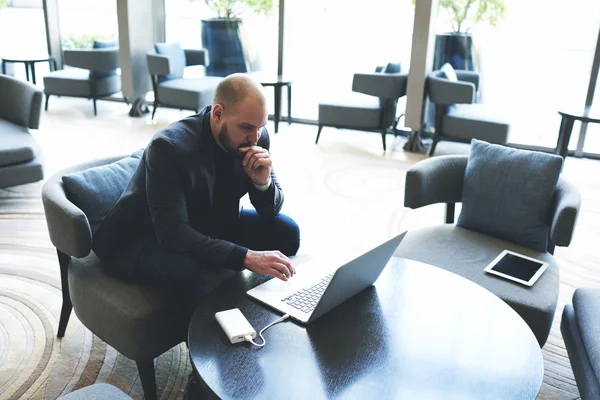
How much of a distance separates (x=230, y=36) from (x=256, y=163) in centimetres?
516

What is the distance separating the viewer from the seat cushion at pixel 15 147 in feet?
11.5

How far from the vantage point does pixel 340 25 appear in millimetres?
6184

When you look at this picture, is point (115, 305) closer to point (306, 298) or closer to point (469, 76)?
point (306, 298)

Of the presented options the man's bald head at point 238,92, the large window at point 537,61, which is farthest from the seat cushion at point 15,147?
the large window at point 537,61

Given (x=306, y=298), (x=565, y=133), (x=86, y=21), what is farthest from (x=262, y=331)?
(x=86, y=21)

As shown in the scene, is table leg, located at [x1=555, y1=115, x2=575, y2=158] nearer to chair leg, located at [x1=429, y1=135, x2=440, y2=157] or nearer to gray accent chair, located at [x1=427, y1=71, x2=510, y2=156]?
gray accent chair, located at [x1=427, y1=71, x2=510, y2=156]

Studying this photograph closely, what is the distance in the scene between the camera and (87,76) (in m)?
6.59

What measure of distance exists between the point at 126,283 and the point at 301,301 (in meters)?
0.66

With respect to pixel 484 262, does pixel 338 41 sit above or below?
above

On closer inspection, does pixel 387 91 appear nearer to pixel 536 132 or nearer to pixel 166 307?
pixel 536 132

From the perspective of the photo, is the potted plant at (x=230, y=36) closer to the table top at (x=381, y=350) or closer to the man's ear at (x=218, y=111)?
the man's ear at (x=218, y=111)

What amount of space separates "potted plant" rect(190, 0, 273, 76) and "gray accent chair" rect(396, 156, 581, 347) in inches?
175

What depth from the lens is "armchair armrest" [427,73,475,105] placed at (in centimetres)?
495

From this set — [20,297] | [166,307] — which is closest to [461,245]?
[166,307]
